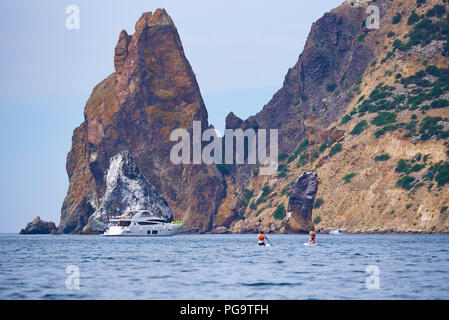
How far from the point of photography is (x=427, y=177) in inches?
6294

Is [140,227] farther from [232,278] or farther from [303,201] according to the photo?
[232,278]

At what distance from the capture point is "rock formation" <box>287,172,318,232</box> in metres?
162

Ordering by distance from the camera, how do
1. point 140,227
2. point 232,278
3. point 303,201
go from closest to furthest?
point 232,278 < point 303,201 < point 140,227

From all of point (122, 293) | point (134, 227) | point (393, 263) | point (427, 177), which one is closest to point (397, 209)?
point (427, 177)

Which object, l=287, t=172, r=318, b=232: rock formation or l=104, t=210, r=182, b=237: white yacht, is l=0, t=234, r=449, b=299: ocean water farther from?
l=287, t=172, r=318, b=232: rock formation

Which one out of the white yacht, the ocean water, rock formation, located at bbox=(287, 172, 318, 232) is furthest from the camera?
rock formation, located at bbox=(287, 172, 318, 232)

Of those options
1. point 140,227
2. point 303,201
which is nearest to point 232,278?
point 303,201

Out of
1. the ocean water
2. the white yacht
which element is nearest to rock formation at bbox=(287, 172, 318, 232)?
the white yacht

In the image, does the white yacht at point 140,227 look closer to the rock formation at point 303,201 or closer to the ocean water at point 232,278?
the rock formation at point 303,201

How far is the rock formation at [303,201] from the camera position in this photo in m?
162

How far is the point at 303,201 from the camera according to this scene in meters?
162
